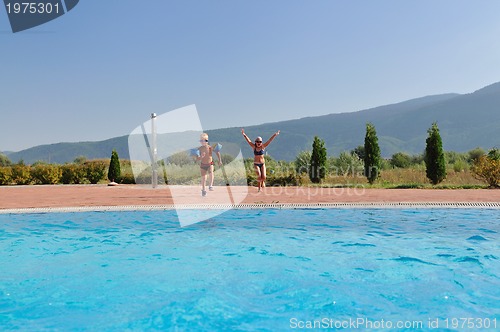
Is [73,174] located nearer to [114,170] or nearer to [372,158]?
[114,170]

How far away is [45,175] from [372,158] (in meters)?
16.2

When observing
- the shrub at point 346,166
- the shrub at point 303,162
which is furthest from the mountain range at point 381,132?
the shrub at point 303,162

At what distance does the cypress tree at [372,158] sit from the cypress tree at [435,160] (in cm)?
189

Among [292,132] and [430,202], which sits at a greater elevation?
[292,132]

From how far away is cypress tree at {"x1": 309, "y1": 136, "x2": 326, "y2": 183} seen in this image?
1670cm

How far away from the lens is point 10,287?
4.27m

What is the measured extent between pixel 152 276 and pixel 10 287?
4.92 feet

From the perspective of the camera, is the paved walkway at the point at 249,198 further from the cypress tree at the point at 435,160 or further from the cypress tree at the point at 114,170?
the cypress tree at the point at 114,170

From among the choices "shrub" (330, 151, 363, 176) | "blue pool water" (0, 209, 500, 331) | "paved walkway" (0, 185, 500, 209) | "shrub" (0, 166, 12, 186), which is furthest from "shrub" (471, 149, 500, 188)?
"shrub" (0, 166, 12, 186)

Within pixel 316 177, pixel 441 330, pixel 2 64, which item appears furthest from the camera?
pixel 2 64

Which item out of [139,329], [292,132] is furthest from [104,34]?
[292,132]

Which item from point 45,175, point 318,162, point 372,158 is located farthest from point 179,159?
point 372,158

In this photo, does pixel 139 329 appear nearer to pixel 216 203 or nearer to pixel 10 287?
pixel 10 287

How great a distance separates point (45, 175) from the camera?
20344 mm
